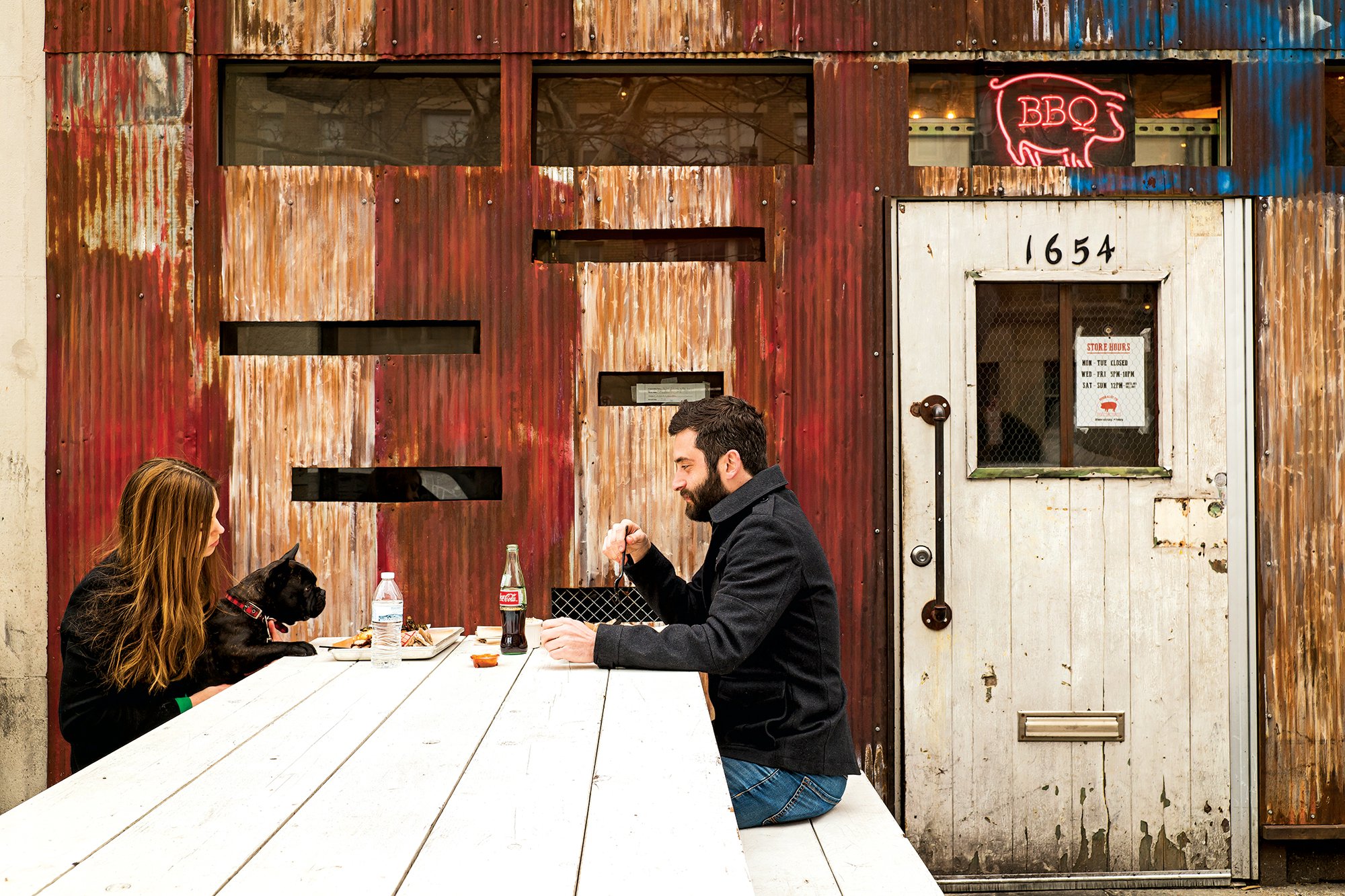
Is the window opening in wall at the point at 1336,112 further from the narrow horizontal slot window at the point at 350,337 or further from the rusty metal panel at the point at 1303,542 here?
the narrow horizontal slot window at the point at 350,337

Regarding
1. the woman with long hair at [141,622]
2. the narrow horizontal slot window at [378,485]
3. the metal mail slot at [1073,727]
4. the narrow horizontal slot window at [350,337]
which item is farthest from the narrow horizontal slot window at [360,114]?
the metal mail slot at [1073,727]

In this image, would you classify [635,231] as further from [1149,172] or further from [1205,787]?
[1205,787]

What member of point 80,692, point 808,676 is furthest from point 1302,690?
point 80,692

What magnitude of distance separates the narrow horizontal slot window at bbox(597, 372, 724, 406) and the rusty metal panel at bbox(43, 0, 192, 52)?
2.14 metres

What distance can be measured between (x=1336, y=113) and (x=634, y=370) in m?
3.07

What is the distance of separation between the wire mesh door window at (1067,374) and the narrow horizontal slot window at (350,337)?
2.10 metres

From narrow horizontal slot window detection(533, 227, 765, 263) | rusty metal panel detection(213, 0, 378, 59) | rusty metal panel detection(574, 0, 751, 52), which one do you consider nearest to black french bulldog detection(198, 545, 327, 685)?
narrow horizontal slot window detection(533, 227, 765, 263)

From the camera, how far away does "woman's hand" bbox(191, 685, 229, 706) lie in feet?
9.71

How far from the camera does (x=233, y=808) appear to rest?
1.70m

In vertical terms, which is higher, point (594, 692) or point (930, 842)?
point (594, 692)

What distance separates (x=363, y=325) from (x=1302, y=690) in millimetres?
4028

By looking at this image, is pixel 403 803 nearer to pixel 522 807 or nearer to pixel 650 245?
pixel 522 807

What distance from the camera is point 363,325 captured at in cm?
418

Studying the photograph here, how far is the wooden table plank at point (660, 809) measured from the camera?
1.45m
